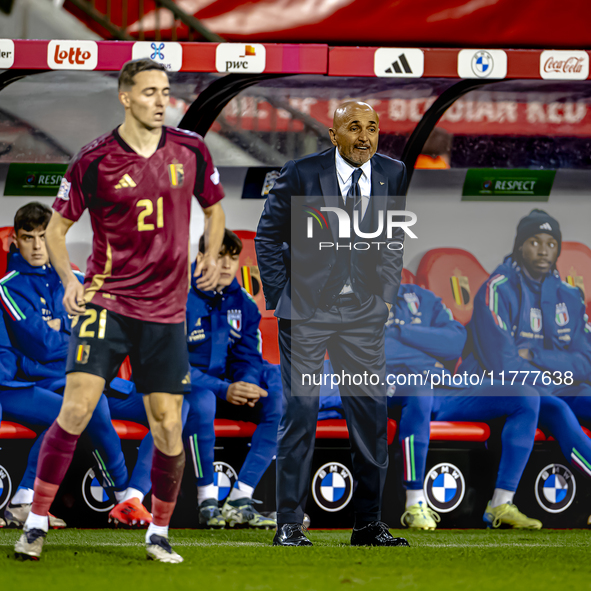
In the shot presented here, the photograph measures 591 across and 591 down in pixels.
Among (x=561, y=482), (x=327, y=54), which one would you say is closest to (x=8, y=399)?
(x=327, y=54)

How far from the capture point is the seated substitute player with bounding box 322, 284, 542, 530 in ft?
12.4

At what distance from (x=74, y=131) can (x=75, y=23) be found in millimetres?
851

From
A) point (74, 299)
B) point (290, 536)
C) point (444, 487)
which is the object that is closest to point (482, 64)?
point (444, 487)

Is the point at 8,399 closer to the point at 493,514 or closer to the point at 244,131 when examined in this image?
the point at 244,131

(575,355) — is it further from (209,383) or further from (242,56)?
(242,56)

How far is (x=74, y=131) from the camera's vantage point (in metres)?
3.80

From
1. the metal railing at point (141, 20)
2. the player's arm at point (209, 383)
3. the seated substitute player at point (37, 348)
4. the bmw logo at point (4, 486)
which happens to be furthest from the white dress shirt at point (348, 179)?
the bmw logo at point (4, 486)

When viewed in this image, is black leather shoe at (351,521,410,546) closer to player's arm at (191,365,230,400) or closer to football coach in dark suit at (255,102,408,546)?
football coach in dark suit at (255,102,408,546)

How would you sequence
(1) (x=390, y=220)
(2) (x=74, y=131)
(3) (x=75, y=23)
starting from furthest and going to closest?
(3) (x=75, y=23) < (2) (x=74, y=131) < (1) (x=390, y=220)

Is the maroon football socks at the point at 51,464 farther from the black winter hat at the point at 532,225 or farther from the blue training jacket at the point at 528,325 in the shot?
the black winter hat at the point at 532,225

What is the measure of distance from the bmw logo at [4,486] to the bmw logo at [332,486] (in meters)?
1.45

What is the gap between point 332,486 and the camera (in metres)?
3.81

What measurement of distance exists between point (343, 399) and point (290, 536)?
24.1 inches

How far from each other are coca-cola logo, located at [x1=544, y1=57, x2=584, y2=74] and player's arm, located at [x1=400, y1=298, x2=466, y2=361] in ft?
4.25
